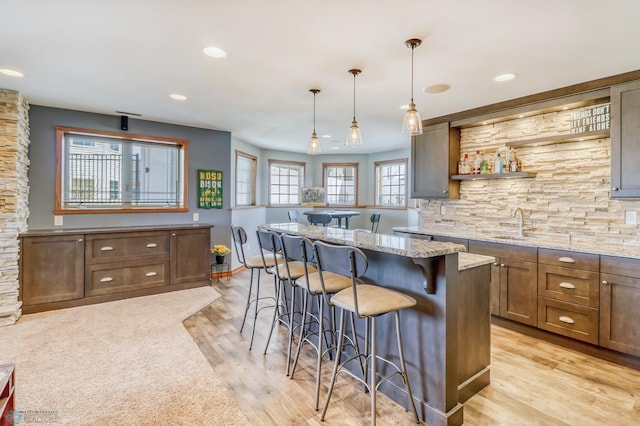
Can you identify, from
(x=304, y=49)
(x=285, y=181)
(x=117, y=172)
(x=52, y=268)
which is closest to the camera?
(x=304, y=49)

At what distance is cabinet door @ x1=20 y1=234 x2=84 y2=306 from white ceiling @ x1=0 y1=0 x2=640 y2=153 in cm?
161

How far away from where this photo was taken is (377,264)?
2215mm

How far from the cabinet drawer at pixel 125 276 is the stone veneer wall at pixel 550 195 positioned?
3861 mm

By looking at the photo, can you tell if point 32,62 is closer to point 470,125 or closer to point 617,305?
point 470,125

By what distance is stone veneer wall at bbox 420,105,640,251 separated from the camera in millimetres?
3000

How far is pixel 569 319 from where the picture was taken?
9.22 feet

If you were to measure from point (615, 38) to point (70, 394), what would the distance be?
4233mm

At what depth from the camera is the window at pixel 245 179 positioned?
6055 millimetres

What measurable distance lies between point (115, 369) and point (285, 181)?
5.45 m

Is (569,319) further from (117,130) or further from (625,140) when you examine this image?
(117,130)

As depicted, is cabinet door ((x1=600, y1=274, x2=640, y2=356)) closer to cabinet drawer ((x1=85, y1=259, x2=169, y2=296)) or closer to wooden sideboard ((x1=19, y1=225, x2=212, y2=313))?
wooden sideboard ((x1=19, y1=225, x2=212, y2=313))

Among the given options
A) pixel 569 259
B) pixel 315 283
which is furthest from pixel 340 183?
pixel 315 283

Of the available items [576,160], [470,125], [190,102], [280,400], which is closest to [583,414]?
[280,400]

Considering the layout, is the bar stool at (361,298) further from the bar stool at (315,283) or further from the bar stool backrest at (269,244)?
the bar stool backrest at (269,244)
